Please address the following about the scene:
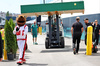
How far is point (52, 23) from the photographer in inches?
645

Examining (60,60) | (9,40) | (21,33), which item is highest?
(21,33)

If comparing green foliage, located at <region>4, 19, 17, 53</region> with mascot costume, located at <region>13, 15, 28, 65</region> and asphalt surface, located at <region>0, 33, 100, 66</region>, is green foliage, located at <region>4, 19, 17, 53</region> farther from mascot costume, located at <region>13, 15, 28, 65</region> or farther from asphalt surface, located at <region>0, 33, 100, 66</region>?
mascot costume, located at <region>13, 15, 28, 65</region>

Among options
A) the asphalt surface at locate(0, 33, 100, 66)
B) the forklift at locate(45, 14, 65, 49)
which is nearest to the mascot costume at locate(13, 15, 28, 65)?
the asphalt surface at locate(0, 33, 100, 66)

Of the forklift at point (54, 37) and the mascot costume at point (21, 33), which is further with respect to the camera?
the forklift at point (54, 37)

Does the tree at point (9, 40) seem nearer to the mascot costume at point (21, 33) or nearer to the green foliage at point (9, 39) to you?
the green foliage at point (9, 39)

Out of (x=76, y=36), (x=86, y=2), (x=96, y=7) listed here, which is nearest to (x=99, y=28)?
(x=76, y=36)

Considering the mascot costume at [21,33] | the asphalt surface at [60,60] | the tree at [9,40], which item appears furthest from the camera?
the tree at [9,40]

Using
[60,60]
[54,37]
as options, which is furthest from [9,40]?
[54,37]

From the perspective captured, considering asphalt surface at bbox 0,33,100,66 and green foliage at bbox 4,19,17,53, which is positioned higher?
green foliage at bbox 4,19,17,53

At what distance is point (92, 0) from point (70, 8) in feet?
31.6

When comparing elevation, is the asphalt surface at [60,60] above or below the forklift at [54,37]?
below

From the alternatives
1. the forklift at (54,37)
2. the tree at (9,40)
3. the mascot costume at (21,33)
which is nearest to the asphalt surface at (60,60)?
the tree at (9,40)

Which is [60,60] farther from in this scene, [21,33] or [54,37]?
[54,37]

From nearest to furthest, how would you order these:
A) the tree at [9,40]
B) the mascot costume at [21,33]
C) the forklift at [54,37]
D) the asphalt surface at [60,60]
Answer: the mascot costume at [21,33], the asphalt surface at [60,60], the tree at [9,40], the forklift at [54,37]
